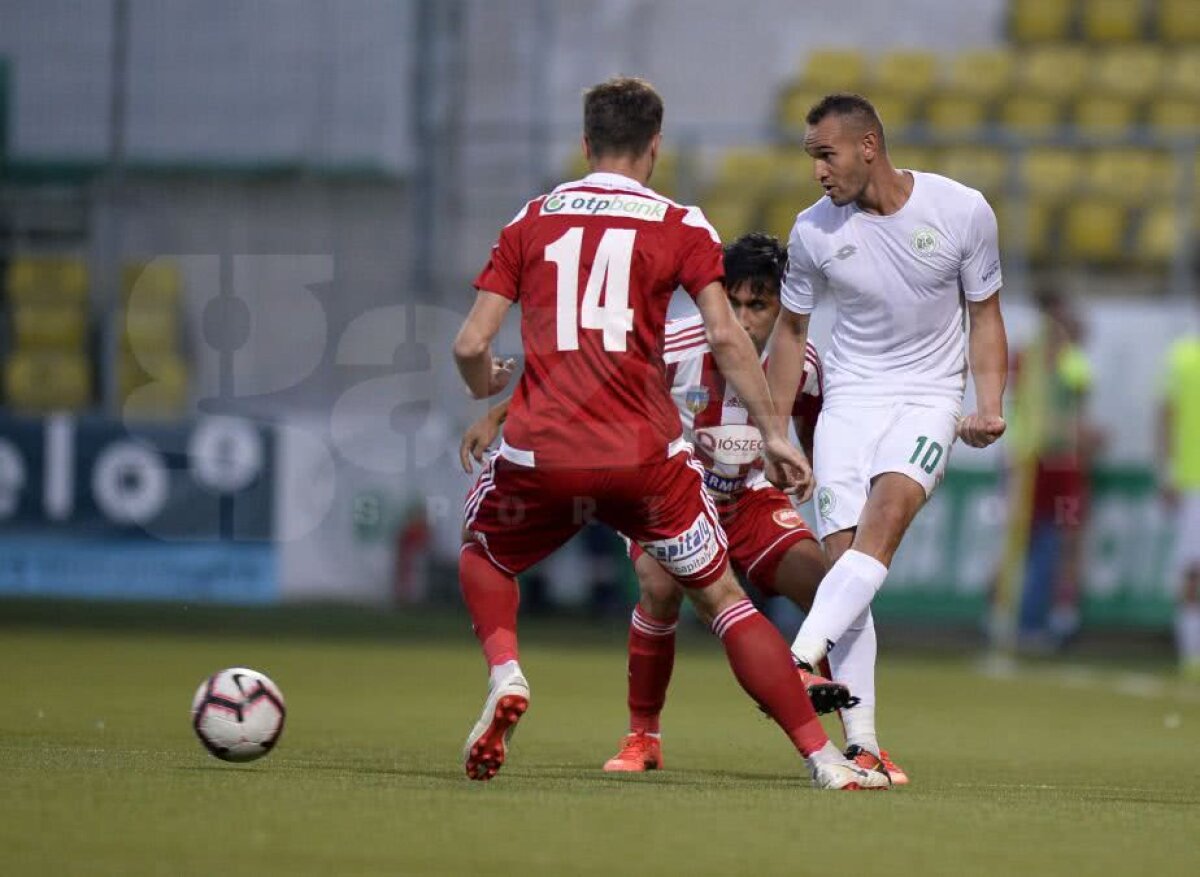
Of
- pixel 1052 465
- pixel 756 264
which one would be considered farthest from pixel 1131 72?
pixel 756 264

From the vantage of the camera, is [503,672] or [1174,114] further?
[1174,114]

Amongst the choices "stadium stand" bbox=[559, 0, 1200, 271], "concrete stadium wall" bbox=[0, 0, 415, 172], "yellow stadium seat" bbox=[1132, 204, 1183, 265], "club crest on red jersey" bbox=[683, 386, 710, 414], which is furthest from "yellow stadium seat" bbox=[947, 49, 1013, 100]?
"club crest on red jersey" bbox=[683, 386, 710, 414]

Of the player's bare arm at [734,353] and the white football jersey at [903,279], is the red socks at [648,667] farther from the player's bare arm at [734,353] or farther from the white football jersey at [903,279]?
the player's bare arm at [734,353]

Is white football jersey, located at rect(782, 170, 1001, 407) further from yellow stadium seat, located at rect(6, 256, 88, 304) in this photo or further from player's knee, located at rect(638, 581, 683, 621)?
yellow stadium seat, located at rect(6, 256, 88, 304)

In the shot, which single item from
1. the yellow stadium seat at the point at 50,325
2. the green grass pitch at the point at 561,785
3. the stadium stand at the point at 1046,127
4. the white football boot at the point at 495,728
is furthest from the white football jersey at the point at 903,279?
the yellow stadium seat at the point at 50,325

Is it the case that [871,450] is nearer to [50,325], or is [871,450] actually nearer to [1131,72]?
[50,325]

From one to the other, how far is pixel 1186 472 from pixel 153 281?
26.6 feet

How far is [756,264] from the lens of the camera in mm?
7227

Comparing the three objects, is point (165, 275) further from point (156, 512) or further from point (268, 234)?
point (156, 512)

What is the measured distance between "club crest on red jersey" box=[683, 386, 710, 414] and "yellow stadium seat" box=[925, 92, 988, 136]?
11.0 meters

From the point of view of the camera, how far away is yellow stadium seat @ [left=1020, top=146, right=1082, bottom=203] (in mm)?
16453

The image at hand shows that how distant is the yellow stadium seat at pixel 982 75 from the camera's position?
18.0 m

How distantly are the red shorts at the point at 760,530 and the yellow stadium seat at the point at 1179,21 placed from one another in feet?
40.4

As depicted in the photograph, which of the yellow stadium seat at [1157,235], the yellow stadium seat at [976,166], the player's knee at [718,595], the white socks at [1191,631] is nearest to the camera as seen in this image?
the player's knee at [718,595]
